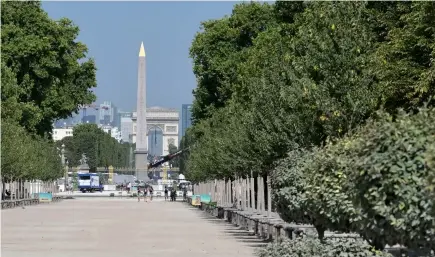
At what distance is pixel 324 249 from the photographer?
766 inches

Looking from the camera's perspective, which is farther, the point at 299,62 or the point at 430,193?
the point at 299,62

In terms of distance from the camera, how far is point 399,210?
12938mm

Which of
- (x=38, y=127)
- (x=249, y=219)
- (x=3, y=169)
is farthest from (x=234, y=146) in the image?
(x=38, y=127)

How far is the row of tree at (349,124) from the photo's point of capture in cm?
1301

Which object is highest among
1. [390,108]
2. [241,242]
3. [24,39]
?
[24,39]

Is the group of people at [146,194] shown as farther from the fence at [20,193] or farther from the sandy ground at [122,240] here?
the sandy ground at [122,240]

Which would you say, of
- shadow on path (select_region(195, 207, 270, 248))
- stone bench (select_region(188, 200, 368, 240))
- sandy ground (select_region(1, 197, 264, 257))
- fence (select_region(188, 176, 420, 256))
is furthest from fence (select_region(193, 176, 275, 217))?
sandy ground (select_region(1, 197, 264, 257))

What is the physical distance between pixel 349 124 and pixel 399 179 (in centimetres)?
1402

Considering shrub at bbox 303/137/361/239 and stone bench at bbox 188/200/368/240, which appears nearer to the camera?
shrub at bbox 303/137/361/239

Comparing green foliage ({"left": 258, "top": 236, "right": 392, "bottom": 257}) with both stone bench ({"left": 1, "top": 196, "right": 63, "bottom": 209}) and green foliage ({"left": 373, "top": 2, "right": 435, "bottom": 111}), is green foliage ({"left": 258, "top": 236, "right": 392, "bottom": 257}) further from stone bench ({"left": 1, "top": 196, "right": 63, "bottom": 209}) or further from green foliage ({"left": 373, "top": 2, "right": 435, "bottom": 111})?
stone bench ({"left": 1, "top": 196, "right": 63, "bottom": 209})

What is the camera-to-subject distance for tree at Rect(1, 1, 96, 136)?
81.9m

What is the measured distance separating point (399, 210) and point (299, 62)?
16.6m

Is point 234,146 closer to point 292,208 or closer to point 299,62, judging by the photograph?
point 299,62

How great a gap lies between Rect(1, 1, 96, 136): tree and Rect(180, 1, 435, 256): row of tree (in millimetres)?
29390
